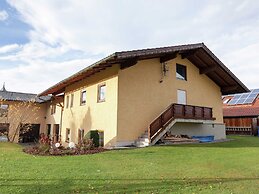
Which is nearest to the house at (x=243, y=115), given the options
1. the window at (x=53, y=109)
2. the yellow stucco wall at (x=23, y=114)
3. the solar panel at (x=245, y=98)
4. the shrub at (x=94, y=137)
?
the solar panel at (x=245, y=98)

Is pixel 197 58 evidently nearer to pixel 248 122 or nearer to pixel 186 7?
pixel 186 7

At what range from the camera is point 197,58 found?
18984 mm

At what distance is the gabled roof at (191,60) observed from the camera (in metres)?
13.4

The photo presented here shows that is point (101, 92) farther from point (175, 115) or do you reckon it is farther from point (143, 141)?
point (175, 115)

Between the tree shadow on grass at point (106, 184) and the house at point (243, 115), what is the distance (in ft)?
75.4

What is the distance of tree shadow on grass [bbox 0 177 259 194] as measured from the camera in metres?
5.41

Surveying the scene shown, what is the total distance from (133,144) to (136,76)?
4.48 m

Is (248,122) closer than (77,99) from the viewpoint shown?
No

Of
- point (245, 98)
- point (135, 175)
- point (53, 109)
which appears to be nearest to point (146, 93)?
point (135, 175)

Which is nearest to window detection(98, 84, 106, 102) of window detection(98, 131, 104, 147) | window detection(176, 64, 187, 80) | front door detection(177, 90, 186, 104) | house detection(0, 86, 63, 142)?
window detection(98, 131, 104, 147)

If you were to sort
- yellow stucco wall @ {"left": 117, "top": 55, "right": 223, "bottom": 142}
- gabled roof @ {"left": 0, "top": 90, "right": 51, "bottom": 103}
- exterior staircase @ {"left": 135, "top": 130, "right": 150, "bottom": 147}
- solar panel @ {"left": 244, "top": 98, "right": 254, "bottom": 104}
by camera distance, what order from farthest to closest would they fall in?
solar panel @ {"left": 244, "top": 98, "right": 254, "bottom": 104} → gabled roof @ {"left": 0, "top": 90, "right": 51, "bottom": 103} → yellow stucco wall @ {"left": 117, "top": 55, "right": 223, "bottom": 142} → exterior staircase @ {"left": 135, "top": 130, "right": 150, "bottom": 147}

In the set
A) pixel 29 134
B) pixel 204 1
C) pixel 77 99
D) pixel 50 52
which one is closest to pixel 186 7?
pixel 204 1

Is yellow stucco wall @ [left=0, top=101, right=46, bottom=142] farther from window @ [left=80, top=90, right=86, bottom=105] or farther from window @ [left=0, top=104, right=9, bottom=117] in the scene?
window @ [left=80, top=90, right=86, bottom=105]

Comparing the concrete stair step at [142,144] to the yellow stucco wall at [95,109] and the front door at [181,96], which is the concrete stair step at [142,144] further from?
the front door at [181,96]
